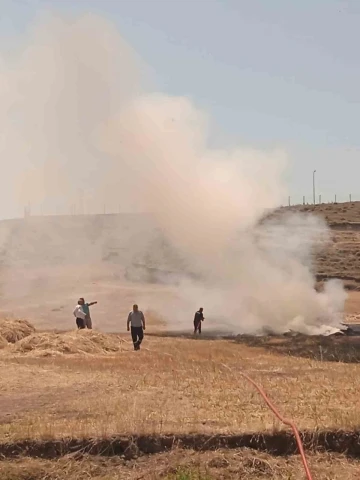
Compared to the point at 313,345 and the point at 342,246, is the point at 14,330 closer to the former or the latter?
the point at 313,345

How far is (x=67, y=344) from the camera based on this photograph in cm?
1938

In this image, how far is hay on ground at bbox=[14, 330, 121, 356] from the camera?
62.4ft

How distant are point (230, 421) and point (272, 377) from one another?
14.5ft

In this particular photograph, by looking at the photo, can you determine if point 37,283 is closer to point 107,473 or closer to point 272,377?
point 272,377

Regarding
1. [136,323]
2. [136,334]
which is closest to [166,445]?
[136,323]

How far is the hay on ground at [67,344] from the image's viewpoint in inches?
749

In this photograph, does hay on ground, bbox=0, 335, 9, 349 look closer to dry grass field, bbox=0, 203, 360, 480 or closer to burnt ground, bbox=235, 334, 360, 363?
dry grass field, bbox=0, 203, 360, 480

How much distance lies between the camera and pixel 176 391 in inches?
491

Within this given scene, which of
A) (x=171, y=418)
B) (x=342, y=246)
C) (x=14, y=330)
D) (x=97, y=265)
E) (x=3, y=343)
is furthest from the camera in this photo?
(x=342, y=246)

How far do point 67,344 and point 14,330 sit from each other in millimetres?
2797

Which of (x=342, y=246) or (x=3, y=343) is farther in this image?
(x=342, y=246)

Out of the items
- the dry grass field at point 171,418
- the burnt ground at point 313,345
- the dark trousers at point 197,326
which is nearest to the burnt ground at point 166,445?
the dry grass field at point 171,418

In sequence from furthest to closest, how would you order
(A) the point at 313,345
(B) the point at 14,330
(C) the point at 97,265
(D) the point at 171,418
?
(C) the point at 97,265 → (A) the point at 313,345 → (B) the point at 14,330 → (D) the point at 171,418

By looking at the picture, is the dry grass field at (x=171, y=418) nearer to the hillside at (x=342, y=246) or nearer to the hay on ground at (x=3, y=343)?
the hay on ground at (x=3, y=343)
